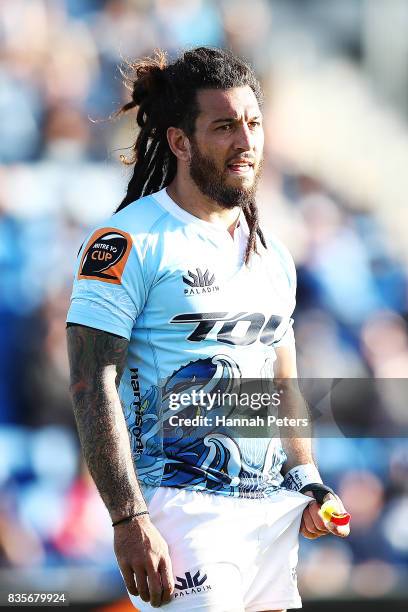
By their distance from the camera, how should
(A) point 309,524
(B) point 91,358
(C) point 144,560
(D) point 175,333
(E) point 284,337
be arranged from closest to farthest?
(C) point 144,560, (B) point 91,358, (D) point 175,333, (A) point 309,524, (E) point 284,337

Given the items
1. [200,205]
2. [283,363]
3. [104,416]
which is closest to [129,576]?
[104,416]

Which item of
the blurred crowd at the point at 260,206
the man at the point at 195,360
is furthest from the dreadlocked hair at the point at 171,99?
the blurred crowd at the point at 260,206

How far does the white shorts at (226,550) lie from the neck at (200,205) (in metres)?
0.66

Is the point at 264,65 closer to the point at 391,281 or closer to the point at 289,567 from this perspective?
the point at 391,281

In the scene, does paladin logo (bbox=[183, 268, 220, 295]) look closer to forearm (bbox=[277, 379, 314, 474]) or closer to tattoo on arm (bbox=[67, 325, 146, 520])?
tattoo on arm (bbox=[67, 325, 146, 520])

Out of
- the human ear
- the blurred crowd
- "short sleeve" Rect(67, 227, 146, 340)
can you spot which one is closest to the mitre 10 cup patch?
"short sleeve" Rect(67, 227, 146, 340)

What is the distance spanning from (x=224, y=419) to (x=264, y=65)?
A: 205cm

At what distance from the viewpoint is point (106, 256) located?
7.18 feet

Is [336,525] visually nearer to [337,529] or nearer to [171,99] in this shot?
[337,529]

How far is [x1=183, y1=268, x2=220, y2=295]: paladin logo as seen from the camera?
7.38 ft

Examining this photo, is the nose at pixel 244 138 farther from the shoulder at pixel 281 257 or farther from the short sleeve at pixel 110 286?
the short sleeve at pixel 110 286

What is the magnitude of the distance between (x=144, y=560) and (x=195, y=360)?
1.56 ft

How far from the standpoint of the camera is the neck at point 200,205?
7.93ft

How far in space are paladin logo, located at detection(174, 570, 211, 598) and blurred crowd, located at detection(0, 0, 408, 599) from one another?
183cm
